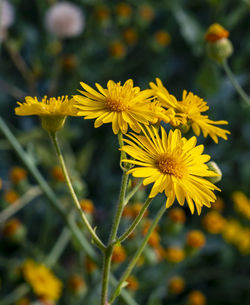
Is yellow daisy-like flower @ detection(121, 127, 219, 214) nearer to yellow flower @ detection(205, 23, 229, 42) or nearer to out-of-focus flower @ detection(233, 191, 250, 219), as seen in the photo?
yellow flower @ detection(205, 23, 229, 42)

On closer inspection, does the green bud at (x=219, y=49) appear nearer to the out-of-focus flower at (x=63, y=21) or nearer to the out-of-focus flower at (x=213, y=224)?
the out-of-focus flower at (x=213, y=224)

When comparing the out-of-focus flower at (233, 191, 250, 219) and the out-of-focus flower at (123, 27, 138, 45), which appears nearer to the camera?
the out-of-focus flower at (233, 191, 250, 219)

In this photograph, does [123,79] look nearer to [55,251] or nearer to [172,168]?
[55,251]

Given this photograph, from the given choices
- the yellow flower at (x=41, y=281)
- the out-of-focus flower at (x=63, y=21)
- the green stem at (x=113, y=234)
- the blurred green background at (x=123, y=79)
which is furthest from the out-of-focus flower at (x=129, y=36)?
the green stem at (x=113, y=234)

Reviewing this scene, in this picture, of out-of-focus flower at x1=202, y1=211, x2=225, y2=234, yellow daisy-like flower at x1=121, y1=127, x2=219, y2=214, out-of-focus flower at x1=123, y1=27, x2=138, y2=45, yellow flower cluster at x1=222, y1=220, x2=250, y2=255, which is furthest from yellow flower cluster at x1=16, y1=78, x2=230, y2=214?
out-of-focus flower at x1=123, y1=27, x2=138, y2=45

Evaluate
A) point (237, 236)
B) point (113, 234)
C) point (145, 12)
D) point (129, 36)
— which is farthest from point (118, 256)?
point (145, 12)

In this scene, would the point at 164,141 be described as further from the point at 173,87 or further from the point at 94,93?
the point at 173,87

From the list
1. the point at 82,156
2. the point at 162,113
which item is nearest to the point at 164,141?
the point at 162,113
